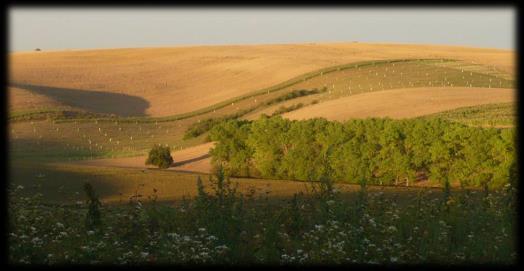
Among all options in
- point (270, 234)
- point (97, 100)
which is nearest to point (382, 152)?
point (270, 234)

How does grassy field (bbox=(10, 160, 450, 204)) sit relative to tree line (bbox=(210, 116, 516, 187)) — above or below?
below

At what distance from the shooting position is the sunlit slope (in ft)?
203

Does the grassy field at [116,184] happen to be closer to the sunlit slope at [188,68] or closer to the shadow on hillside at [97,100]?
the sunlit slope at [188,68]

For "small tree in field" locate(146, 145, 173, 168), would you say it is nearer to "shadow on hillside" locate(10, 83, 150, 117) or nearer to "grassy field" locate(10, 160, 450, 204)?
"grassy field" locate(10, 160, 450, 204)

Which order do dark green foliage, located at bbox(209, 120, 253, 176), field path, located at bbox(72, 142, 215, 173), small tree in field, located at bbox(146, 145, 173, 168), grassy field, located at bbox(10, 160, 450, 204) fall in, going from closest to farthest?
1. grassy field, located at bbox(10, 160, 450, 204)
2. dark green foliage, located at bbox(209, 120, 253, 176)
3. field path, located at bbox(72, 142, 215, 173)
4. small tree in field, located at bbox(146, 145, 173, 168)

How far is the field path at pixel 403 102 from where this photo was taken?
37250 millimetres

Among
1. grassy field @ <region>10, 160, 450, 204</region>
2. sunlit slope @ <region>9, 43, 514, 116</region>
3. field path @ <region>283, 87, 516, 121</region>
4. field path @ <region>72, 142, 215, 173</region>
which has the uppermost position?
sunlit slope @ <region>9, 43, 514, 116</region>

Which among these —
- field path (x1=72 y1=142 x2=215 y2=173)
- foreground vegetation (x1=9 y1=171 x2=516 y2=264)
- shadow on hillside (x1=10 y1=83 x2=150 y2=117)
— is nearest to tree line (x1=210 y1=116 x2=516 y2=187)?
field path (x1=72 y1=142 x2=215 y2=173)

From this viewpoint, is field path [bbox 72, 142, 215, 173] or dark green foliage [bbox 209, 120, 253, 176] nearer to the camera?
dark green foliage [bbox 209, 120, 253, 176]

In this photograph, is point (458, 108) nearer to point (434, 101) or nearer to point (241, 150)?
point (434, 101)

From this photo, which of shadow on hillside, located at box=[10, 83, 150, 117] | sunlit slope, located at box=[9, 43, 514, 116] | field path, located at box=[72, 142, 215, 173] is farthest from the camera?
sunlit slope, located at box=[9, 43, 514, 116]

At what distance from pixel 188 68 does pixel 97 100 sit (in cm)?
1394

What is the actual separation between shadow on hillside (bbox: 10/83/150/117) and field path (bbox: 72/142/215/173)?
23351 mm

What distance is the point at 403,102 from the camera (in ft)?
132
